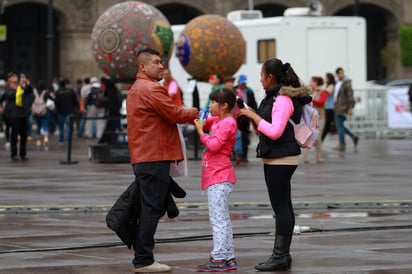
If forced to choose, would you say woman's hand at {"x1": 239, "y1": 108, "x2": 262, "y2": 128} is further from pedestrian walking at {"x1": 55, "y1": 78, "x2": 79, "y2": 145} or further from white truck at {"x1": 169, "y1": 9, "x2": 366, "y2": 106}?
white truck at {"x1": 169, "y1": 9, "x2": 366, "y2": 106}

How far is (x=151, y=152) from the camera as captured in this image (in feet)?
34.5

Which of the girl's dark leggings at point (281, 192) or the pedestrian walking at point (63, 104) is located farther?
the pedestrian walking at point (63, 104)

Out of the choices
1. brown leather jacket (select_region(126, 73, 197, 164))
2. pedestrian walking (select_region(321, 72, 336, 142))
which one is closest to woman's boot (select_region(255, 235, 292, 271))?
brown leather jacket (select_region(126, 73, 197, 164))

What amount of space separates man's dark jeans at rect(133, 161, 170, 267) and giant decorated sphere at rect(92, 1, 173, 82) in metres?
14.3

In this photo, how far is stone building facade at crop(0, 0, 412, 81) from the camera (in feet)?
155

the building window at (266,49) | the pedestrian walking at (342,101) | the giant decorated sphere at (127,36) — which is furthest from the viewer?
the building window at (266,49)

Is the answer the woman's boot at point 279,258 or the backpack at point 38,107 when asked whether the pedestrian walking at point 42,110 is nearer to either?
the backpack at point 38,107

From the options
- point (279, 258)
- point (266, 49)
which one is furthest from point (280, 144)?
point (266, 49)

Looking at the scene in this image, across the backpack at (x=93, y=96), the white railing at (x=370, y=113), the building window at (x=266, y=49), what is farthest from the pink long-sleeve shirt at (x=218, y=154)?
the building window at (x=266, y=49)

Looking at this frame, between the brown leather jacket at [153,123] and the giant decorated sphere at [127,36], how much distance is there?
14097mm

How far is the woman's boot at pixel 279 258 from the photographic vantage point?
34.6 ft

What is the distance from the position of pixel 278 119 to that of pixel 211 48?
60.0ft

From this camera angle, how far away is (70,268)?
35.1 feet

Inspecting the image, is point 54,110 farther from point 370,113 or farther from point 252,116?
point 252,116
